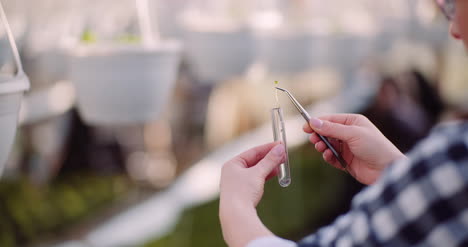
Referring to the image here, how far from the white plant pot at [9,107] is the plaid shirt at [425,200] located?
284 mm

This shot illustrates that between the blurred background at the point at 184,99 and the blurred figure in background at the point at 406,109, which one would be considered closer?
the blurred background at the point at 184,99

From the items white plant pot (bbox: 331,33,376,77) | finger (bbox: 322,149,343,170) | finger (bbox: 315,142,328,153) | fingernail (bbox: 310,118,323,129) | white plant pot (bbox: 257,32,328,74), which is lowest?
white plant pot (bbox: 331,33,376,77)

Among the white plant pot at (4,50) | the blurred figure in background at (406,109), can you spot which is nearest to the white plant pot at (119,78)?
the white plant pot at (4,50)

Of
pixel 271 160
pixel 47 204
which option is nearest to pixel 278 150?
pixel 271 160

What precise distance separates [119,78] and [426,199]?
0.45 metres

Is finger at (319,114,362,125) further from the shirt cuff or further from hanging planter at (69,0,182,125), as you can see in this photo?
hanging planter at (69,0,182,125)

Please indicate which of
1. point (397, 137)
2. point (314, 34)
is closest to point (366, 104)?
point (397, 137)

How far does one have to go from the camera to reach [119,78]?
2.17ft

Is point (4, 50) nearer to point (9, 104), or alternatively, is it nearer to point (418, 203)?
point (9, 104)

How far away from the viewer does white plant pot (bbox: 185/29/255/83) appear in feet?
2.80

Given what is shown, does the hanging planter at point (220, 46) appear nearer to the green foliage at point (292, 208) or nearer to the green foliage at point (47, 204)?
the green foliage at point (47, 204)

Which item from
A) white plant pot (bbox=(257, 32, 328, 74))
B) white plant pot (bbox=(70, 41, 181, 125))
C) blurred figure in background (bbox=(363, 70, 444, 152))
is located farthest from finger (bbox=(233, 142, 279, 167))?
blurred figure in background (bbox=(363, 70, 444, 152))

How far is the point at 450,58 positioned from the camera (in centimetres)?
201

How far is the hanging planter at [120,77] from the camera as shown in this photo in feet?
2.15
